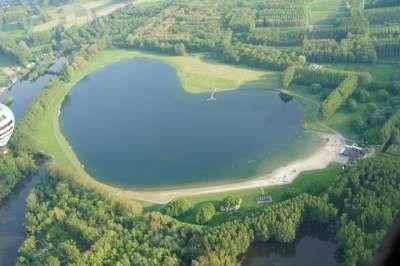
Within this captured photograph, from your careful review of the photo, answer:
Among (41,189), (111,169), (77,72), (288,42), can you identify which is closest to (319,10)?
(288,42)

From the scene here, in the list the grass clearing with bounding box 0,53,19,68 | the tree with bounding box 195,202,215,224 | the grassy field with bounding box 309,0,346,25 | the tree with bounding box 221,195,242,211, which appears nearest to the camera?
the tree with bounding box 195,202,215,224

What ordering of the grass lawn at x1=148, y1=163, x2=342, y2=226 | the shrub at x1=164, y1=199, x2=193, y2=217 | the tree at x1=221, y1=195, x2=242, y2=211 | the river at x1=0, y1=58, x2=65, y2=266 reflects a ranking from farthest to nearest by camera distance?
the shrub at x1=164, y1=199, x2=193, y2=217 < the tree at x1=221, y1=195, x2=242, y2=211 < the river at x1=0, y1=58, x2=65, y2=266 < the grass lawn at x1=148, y1=163, x2=342, y2=226

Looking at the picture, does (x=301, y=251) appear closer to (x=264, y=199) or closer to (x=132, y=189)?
(x=264, y=199)

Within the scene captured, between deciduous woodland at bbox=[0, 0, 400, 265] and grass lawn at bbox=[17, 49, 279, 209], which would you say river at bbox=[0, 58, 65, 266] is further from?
grass lawn at bbox=[17, 49, 279, 209]

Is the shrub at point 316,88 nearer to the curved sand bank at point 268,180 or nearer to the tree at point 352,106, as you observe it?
the tree at point 352,106

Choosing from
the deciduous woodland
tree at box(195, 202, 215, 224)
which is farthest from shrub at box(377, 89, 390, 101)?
tree at box(195, 202, 215, 224)
